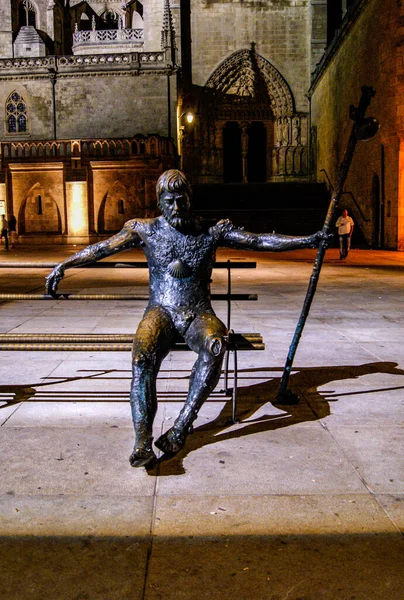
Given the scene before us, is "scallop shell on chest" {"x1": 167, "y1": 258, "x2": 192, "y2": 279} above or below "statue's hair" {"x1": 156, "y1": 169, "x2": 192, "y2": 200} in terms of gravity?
below

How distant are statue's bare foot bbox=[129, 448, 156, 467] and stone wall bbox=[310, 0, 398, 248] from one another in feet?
70.1

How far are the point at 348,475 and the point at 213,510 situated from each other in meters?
0.81

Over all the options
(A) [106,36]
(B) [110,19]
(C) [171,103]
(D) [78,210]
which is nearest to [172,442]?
(D) [78,210]

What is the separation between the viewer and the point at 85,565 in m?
2.52

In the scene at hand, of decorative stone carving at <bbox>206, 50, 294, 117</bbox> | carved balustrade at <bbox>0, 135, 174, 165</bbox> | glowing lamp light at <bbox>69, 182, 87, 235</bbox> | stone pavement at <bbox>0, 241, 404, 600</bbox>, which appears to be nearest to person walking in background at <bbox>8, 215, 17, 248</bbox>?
glowing lamp light at <bbox>69, 182, 87, 235</bbox>

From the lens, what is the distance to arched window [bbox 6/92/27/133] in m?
38.0

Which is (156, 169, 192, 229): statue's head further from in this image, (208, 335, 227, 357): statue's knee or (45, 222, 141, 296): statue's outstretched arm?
(208, 335, 227, 357): statue's knee

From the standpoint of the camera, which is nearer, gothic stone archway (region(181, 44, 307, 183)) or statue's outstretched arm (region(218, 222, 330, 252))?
statue's outstretched arm (region(218, 222, 330, 252))

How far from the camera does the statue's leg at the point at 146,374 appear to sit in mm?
3508

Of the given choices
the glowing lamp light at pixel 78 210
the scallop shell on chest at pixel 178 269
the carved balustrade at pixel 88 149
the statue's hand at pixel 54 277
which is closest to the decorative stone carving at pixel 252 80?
the carved balustrade at pixel 88 149

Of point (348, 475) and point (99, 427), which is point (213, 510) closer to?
point (348, 475)

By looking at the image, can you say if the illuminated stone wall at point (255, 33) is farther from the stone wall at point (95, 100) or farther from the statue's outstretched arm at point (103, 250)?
the statue's outstretched arm at point (103, 250)

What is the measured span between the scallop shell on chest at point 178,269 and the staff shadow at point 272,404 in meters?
1.00

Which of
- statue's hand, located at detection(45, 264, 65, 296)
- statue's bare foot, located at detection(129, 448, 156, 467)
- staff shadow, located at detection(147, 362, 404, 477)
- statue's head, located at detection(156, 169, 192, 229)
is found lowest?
staff shadow, located at detection(147, 362, 404, 477)
